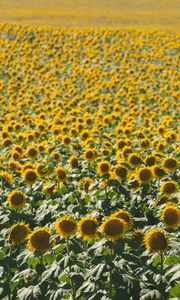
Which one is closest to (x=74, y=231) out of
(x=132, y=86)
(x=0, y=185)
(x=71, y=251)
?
(x=71, y=251)

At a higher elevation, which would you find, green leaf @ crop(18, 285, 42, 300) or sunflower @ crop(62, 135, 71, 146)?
sunflower @ crop(62, 135, 71, 146)

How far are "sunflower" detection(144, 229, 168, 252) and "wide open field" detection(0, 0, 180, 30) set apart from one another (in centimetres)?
3264

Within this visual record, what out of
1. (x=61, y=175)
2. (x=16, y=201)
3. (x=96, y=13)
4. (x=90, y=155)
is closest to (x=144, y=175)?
(x=61, y=175)

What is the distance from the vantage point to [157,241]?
4.46 meters

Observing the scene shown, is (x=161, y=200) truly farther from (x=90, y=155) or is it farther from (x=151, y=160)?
(x=90, y=155)

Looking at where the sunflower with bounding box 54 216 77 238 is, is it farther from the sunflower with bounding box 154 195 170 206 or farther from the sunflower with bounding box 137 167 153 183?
the sunflower with bounding box 137 167 153 183

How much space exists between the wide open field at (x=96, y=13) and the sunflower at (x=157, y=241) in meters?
32.6

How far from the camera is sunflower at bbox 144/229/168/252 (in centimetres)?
443

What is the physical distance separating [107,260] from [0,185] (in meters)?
3.22

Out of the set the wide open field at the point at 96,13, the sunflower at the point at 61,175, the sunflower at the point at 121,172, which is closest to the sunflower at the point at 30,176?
the sunflower at the point at 61,175

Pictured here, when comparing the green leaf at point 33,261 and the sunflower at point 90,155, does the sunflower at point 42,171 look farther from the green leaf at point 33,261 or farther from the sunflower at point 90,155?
the green leaf at point 33,261

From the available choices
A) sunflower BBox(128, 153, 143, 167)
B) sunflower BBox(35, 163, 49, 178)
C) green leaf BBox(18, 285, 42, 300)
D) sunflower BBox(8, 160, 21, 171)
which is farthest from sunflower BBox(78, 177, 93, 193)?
green leaf BBox(18, 285, 42, 300)

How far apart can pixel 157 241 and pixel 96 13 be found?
41.6 m

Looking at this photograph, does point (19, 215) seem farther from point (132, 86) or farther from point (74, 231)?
point (132, 86)
